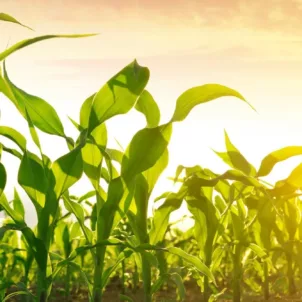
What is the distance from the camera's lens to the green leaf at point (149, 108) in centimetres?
197

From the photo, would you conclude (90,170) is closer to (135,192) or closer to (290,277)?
(135,192)

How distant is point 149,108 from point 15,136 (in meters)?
0.48

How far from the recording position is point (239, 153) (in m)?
2.34

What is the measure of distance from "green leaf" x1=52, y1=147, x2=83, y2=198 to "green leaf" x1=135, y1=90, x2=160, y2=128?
313mm

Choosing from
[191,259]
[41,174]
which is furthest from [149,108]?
[191,259]

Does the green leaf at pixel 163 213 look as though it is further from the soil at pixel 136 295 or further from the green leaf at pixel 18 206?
the soil at pixel 136 295

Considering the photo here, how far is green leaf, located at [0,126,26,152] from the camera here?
1879 mm

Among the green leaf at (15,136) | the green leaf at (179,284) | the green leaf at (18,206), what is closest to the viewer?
the green leaf at (179,284)

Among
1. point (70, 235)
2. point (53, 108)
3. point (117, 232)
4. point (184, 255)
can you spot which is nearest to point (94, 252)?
point (117, 232)

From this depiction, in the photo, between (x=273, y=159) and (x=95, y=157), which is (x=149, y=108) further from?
(x=273, y=159)

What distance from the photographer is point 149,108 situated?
6.49 feet

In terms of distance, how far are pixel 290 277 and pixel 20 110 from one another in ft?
6.23

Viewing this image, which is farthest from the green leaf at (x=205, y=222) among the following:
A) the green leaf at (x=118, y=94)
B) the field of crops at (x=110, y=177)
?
the green leaf at (x=118, y=94)

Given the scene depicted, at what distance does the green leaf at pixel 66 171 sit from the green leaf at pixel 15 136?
16cm
